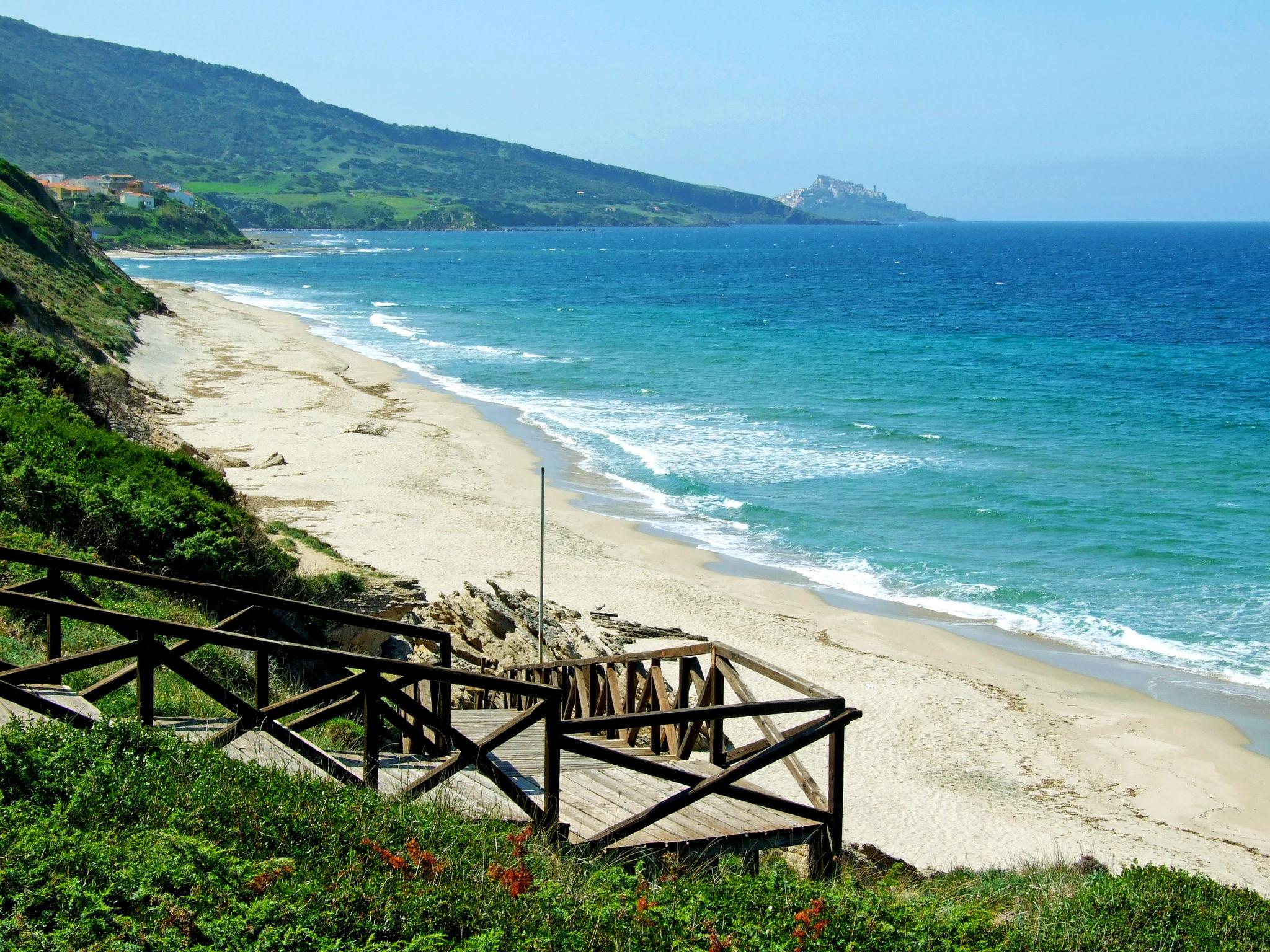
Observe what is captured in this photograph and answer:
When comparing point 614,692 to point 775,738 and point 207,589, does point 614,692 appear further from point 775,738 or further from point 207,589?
point 207,589

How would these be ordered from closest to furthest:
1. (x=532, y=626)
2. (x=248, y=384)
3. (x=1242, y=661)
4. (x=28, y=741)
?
(x=28, y=741), (x=532, y=626), (x=1242, y=661), (x=248, y=384)

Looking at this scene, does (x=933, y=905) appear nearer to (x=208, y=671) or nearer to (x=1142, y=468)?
(x=208, y=671)

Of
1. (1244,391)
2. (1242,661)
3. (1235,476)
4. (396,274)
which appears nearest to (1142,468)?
(1235,476)

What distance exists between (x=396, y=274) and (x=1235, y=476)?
300 feet

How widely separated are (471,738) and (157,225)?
15291 centimetres

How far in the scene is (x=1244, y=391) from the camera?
46.2m

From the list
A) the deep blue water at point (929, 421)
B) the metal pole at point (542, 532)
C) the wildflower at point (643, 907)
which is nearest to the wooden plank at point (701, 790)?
the wildflower at point (643, 907)

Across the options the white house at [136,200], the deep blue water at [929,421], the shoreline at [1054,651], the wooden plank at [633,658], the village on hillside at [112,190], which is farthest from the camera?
the white house at [136,200]

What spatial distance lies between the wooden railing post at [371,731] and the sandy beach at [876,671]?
8340mm

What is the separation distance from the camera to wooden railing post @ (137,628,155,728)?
557 cm

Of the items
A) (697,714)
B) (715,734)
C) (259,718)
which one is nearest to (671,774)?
(697,714)

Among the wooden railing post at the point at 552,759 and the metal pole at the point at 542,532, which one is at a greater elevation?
the wooden railing post at the point at 552,759

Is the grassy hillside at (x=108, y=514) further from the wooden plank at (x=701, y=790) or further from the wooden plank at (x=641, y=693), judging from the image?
the wooden plank at (x=641, y=693)

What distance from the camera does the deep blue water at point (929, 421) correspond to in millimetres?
23047
